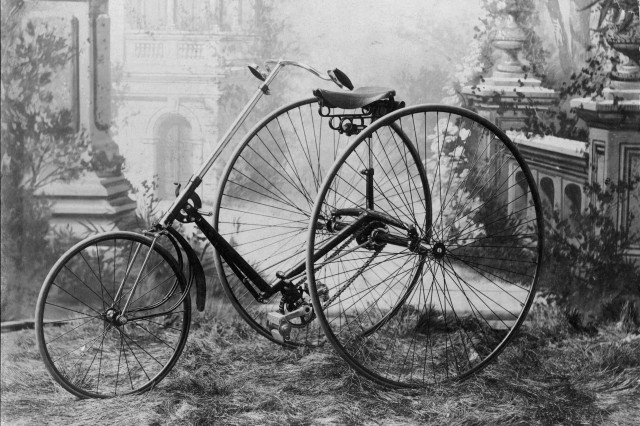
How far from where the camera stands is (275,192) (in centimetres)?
513

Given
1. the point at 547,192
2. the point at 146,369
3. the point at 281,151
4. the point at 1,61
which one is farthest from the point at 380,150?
the point at 1,61

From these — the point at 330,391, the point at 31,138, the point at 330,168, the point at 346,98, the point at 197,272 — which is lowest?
the point at 330,391

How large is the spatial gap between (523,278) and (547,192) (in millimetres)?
464

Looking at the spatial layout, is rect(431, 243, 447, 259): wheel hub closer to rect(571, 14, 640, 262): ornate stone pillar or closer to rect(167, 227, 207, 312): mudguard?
rect(167, 227, 207, 312): mudguard

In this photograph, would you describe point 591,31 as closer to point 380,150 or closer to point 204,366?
point 380,150

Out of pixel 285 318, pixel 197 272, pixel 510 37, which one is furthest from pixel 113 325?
pixel 510 37

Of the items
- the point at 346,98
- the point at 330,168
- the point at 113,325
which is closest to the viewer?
the point at 113,325

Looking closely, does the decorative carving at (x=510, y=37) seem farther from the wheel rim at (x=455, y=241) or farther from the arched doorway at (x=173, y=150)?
the arched doorway at (x=173, y=150)

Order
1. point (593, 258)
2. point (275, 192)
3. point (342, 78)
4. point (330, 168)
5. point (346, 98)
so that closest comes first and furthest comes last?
point (346, 98) → point (342, 78) → point (330, 168) → point (593, 258) → point (275, 192)

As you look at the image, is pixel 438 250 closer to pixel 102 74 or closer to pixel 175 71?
pixel 175 71

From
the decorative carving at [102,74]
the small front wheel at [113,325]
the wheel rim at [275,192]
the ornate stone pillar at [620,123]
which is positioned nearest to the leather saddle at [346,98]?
the wheel rim at [275,192]

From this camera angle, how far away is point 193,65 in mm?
5105

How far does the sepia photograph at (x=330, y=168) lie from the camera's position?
482 centimetres

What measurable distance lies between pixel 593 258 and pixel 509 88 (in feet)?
3.18
